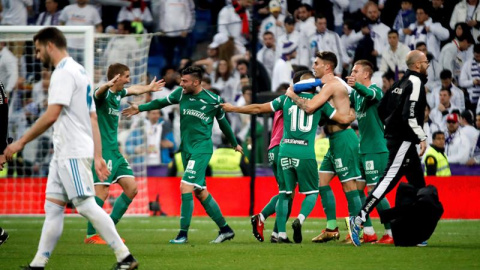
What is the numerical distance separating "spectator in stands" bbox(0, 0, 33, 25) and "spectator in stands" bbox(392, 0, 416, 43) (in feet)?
30.0

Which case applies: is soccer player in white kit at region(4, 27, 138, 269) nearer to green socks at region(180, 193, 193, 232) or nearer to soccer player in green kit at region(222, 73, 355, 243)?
soccer player in green kit at region(222, 73, 355, 243)

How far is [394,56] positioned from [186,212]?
8.21 metres

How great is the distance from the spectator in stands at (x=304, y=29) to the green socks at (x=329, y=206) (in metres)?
7.10

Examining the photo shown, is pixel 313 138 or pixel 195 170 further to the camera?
pixel 195 170

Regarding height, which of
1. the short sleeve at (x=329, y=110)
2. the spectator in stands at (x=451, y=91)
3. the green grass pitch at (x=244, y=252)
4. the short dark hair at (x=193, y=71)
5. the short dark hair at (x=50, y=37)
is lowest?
the green grass pitch at (x=244, y=252)

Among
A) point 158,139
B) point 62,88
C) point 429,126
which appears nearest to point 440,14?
point 429,126

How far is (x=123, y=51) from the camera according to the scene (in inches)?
703

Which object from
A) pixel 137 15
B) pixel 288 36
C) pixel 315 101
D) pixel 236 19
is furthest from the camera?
pixel 137 15

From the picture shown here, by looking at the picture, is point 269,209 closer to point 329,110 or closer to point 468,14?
point 329,110

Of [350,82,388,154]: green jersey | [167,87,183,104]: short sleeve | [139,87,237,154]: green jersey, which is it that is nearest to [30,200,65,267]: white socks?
[139,87,237,154]: green jersey

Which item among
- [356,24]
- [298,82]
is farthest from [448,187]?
[298,82]

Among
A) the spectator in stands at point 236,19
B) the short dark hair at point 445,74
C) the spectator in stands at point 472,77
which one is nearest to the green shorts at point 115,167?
the spectator in stands at point 236,19

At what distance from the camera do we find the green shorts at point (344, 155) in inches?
469

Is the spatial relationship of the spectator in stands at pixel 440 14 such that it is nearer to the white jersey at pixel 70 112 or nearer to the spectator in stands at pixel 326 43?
the spectator in stands at pixel 326 43
